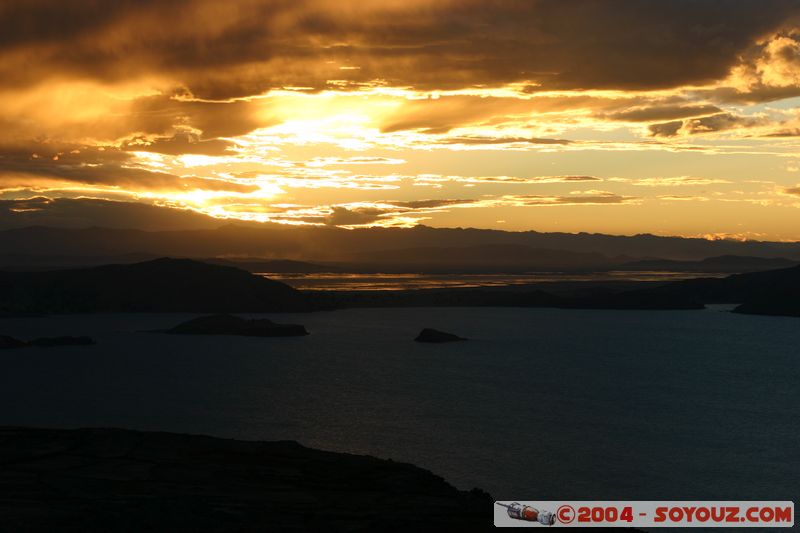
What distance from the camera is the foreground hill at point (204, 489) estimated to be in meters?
32.4

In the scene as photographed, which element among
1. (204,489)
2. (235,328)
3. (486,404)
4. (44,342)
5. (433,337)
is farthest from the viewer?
(235,328)

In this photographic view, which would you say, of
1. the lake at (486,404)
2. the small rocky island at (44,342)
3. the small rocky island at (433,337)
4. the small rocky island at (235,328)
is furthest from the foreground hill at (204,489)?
the small rocky island at (235,328)

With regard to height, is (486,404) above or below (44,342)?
above

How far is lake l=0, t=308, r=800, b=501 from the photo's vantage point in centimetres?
5753

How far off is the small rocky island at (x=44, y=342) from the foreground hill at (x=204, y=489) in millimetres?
110109

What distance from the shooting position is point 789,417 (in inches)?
3366

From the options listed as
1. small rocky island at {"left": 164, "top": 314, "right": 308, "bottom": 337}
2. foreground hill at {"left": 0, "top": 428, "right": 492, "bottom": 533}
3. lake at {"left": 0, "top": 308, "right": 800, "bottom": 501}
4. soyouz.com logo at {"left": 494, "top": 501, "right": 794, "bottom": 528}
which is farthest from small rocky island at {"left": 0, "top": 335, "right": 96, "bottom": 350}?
soyouz.com logo at {"left": 494, "top": 501, "right": 794, "bottom": 528}

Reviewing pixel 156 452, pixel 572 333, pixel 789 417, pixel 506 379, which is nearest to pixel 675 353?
pixel 572 333

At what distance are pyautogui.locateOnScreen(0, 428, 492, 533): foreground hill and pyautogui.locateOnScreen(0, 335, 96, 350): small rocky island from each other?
361ft

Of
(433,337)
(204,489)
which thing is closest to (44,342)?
(433,337)

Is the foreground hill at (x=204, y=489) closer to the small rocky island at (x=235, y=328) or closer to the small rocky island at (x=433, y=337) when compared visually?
the small rocky island at (x=433, y=337)

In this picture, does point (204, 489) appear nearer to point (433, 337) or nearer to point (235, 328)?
point (433, 337)

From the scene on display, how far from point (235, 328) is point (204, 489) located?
155 meters

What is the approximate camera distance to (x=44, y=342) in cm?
15438
